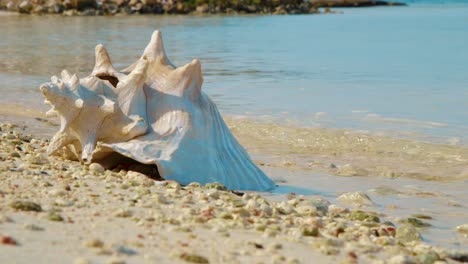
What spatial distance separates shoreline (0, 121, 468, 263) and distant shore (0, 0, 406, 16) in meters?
41.5

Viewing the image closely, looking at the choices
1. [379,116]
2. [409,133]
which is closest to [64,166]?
[409,133]

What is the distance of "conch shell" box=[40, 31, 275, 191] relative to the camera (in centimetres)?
464

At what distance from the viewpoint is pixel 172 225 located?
10.8ft

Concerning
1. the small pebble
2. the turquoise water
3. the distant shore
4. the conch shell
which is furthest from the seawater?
the distant shore

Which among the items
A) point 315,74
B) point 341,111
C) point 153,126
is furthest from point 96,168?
point 315,74

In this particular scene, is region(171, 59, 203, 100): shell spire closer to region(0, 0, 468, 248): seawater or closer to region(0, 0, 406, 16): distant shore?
region(0, 0, 468, 248): seawater

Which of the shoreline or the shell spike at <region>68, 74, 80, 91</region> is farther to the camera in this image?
the shell spike at <region>68, 74, 80, 91</region>

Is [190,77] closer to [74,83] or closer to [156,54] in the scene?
[156,54]

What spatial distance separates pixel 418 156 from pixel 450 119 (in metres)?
1.83

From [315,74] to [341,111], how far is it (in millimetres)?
4288

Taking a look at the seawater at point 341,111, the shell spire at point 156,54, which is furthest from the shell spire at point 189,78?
the seawater at point 341,111

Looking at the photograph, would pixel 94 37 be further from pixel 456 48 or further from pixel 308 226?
pixel 308 226

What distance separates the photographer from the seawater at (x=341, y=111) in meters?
5.34

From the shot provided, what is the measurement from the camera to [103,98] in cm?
476
